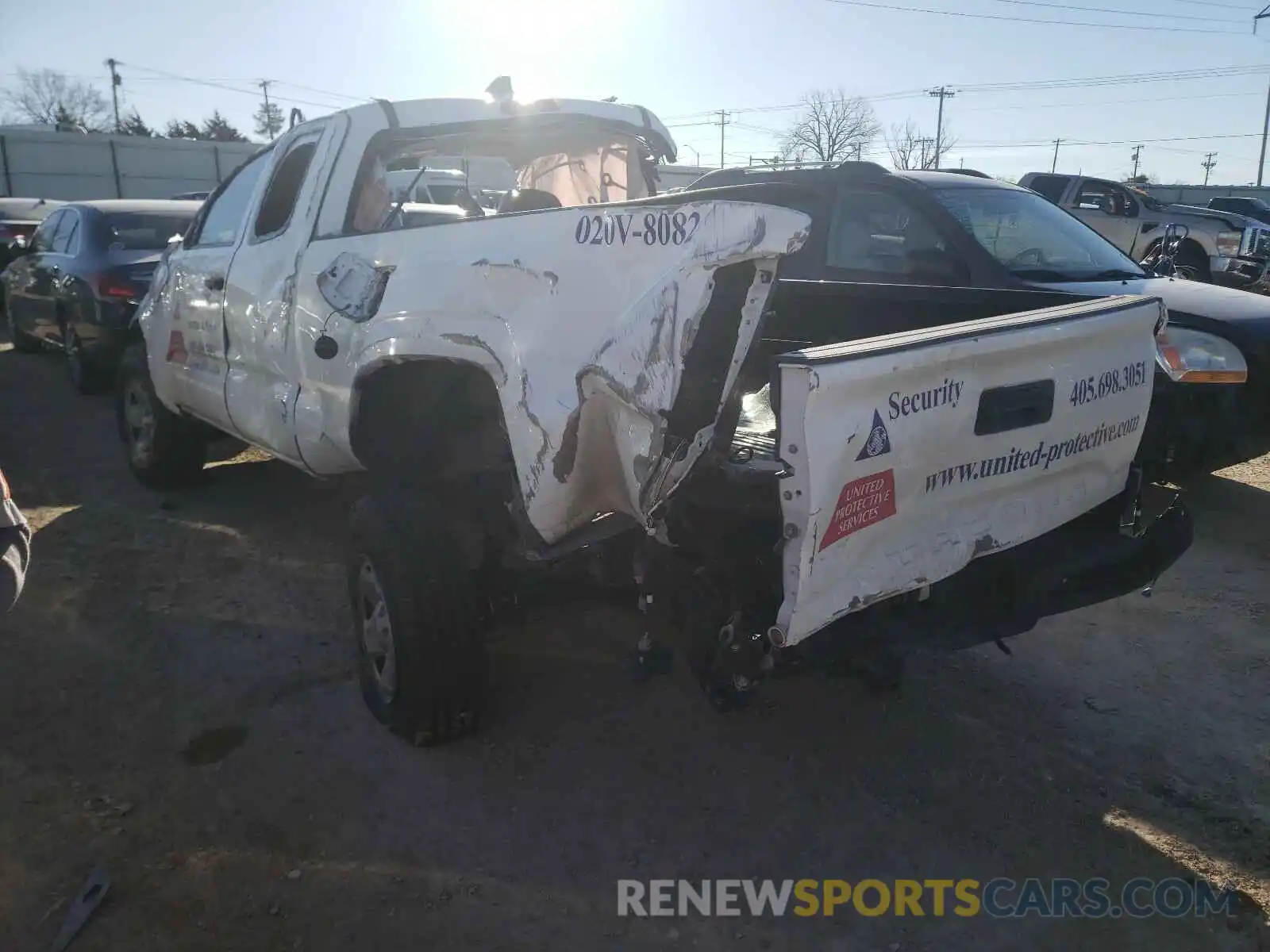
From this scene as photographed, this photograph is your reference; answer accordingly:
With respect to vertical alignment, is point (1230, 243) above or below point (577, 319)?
below

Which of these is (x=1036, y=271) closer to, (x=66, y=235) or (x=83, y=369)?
(x=83, y=369)

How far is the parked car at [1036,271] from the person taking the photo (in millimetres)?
5270

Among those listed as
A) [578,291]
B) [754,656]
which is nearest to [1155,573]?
[754,656]

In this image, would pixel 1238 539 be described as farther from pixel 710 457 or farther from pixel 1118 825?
pixel 710 457

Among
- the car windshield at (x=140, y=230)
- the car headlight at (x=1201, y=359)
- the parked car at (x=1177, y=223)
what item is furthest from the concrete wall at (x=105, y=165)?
the car headlight at (x=1201, y=359)

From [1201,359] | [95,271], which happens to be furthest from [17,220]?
[1201,359]

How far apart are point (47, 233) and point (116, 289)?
2.29 metres

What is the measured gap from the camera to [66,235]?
29.4ft

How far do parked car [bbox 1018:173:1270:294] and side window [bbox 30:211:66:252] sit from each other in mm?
11961

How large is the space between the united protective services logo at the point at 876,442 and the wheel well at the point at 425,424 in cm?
149

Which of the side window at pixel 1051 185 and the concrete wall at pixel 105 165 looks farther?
the concrete wall at pixel 105 165

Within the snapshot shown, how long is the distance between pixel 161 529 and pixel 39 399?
15.3 ft

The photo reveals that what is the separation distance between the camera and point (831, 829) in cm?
295

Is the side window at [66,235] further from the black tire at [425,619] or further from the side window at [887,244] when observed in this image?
the black tire at [425,619]
